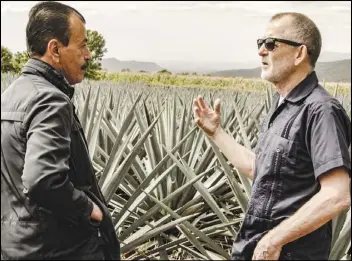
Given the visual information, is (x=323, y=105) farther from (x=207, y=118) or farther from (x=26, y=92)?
(x=26, y=92)

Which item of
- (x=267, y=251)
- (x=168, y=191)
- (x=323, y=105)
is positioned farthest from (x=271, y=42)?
(x=168, y=191)

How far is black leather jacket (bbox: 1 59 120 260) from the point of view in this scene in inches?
52.4

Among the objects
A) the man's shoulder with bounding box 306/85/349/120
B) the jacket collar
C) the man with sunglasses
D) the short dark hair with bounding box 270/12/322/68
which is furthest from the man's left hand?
the jacket collar

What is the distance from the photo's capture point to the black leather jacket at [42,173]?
4.36ft

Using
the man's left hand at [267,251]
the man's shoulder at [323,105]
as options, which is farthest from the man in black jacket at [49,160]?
the man's shoulder at [323,105]

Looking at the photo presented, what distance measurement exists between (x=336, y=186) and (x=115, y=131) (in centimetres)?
223

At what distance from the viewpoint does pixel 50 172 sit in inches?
52.0

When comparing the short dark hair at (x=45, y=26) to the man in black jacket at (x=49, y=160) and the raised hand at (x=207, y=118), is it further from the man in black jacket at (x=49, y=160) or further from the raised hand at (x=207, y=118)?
the raised hand at (x=207, y=118)

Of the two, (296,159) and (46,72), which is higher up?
(46,72)

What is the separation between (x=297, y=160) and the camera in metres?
1.51

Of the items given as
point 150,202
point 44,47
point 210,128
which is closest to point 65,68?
point 44,47

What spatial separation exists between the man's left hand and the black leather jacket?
45 cm

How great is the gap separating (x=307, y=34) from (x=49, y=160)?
0.83 meters

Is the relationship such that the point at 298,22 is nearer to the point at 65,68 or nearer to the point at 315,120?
the point at 315,120
